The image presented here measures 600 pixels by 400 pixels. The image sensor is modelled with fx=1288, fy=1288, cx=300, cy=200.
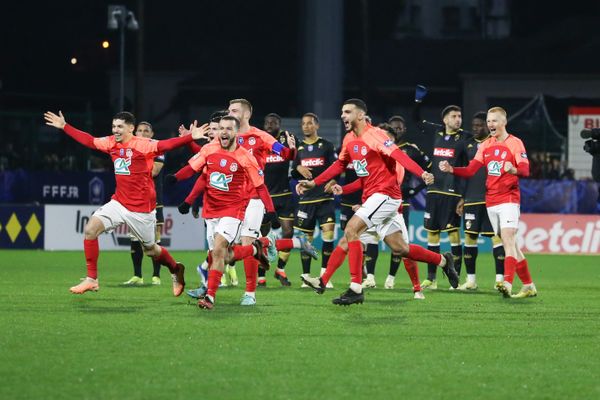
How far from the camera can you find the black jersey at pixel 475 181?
701 inches

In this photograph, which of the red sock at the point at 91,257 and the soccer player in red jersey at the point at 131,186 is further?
the soccer player in red jersey at the point at 131,186

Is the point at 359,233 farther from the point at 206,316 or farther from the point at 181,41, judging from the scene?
the point at 181,41

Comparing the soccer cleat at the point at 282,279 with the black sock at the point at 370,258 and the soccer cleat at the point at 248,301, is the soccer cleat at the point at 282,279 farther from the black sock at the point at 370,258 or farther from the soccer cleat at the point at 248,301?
the soccer cleat at the point at 248,301

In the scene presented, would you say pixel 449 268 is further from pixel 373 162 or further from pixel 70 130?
pixel 70 130

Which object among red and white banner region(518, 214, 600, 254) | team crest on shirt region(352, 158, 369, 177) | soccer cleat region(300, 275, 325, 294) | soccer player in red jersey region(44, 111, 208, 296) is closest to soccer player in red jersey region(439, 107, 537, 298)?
team crest on shirt region(352, 158, 369, 177)

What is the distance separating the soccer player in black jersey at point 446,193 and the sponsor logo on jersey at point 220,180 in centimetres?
456

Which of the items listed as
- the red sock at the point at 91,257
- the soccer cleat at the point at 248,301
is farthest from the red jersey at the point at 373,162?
the red sock at the point at 91,257

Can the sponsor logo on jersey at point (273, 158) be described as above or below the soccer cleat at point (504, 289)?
above

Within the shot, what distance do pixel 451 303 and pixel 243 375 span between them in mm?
6154

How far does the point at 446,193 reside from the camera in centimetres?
1809

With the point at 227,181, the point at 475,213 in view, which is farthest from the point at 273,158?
the point at 227,181

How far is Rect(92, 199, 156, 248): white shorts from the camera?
49.1 ft

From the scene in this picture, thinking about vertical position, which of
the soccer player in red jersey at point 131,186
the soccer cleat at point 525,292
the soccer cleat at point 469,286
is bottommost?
the soccer cleat at point 469,286

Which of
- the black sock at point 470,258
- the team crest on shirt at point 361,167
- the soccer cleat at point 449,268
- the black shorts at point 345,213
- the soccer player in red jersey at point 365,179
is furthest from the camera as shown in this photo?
the black shorts at point 345,213
